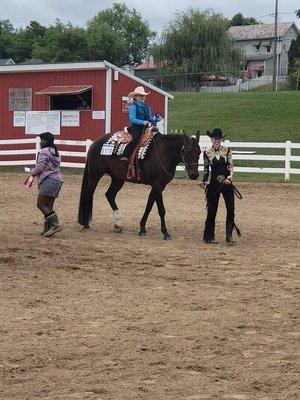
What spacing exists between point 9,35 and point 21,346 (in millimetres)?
119258

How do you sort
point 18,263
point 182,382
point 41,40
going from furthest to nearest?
1. point 41,40
2. point 18,263
3. point 182,382

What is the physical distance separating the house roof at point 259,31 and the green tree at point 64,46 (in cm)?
2102

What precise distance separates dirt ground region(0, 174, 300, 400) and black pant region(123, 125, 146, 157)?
4.50ft

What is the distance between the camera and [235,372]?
509cm

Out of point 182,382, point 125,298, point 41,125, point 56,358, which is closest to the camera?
point 182,382

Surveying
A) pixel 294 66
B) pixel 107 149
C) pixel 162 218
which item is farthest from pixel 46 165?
pixel 294 66

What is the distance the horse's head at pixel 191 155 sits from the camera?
11.7m

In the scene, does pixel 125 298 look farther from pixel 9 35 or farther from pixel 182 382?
pixel 9 35

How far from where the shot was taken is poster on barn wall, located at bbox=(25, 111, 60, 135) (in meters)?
25.5

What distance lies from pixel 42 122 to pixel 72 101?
4.25 ft

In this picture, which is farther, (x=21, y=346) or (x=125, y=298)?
(x=125, y=298)

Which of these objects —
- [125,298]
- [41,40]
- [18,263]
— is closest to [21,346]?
[125,298]

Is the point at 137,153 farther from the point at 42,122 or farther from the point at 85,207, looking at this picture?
the point at 42,122

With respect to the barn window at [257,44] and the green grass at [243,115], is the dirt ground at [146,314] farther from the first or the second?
the barn window at [257,44]
